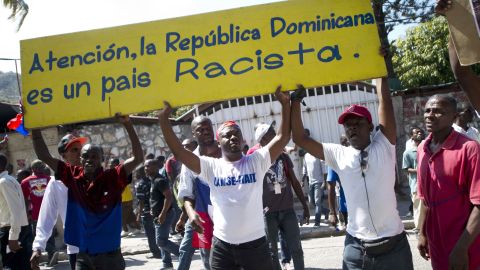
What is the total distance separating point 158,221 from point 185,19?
13.5 feet

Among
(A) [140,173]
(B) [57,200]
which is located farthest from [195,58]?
(A) [140,173]

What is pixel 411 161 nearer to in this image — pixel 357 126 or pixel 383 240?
pixel 357 126

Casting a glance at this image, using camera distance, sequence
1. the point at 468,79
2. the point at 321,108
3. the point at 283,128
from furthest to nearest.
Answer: the point at 321,108
the point at 283,128
the point at 468,79

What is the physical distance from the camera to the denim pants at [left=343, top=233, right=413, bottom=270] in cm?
344

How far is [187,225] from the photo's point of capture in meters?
5.90

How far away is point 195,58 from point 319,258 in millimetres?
4711

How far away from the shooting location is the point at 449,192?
3.31m

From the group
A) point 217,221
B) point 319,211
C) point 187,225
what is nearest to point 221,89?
point 217,221

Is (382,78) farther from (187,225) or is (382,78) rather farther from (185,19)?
(187,225)

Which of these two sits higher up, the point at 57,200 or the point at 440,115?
the point at 440,115

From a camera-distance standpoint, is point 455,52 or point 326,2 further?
point 326,2

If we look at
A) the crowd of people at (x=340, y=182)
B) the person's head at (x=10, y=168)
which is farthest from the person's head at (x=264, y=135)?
the person's head at (x=10, y=168)

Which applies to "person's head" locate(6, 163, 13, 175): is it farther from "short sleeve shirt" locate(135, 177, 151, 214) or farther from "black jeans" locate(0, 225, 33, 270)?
"black jeans" locate(0, 225, 33, 270)

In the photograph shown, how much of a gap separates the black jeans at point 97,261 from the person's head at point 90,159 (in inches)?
26.1
